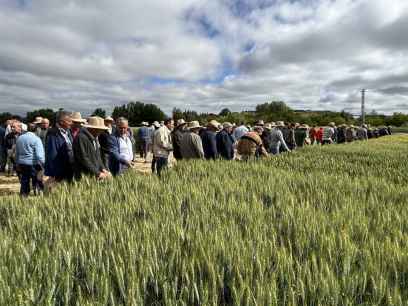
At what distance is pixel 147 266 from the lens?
5.25ft

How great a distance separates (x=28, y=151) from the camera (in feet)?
20.0

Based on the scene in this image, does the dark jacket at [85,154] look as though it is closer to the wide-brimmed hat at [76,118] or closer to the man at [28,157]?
the wide-brimmed hat at [76,118]

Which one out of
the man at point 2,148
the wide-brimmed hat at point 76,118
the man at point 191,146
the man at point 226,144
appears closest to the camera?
the wide-brimmed hat at point 76,118

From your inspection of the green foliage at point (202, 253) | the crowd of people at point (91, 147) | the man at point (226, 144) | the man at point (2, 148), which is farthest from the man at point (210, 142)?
the man at point (2, 148)

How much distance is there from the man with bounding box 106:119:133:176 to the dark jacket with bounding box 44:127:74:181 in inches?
51.9

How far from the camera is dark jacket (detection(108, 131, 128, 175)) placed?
6.21 metres

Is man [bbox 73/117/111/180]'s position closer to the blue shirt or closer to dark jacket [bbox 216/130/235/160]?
the blue shirt

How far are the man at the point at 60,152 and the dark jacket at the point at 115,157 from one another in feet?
4.20

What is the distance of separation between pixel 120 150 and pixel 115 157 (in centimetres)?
38

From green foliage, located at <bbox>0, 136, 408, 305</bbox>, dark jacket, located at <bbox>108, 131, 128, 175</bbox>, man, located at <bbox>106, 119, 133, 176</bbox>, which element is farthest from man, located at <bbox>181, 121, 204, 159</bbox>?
green foliage, located at <bbox>0, 136, 408, 305</bbox>

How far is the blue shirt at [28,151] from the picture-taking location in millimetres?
6043

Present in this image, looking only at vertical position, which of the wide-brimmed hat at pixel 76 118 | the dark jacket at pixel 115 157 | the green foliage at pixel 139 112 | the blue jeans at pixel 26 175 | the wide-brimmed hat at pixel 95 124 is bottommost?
the blue jeans at pixel 26 175

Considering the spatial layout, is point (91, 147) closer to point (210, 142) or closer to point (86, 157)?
point (86, 157)

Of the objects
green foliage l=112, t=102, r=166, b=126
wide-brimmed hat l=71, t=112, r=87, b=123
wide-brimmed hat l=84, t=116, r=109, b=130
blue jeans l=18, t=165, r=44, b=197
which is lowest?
blue jeans l=18, t=165, r=44, b=197
